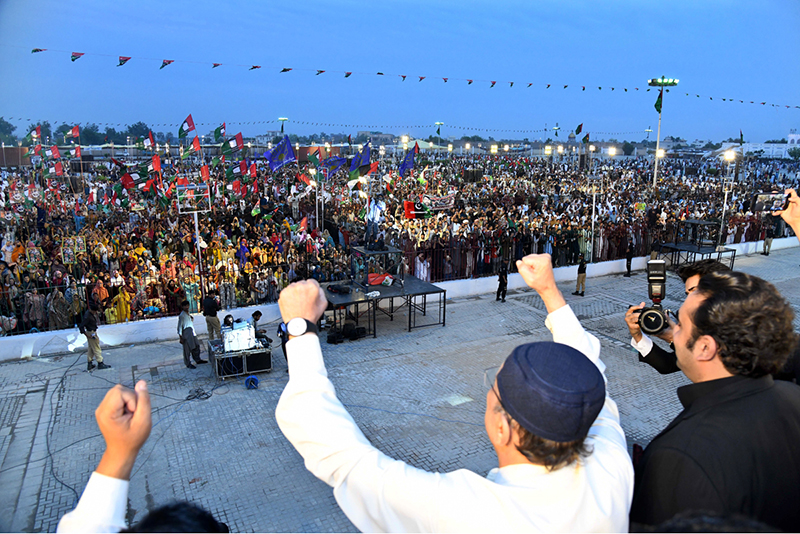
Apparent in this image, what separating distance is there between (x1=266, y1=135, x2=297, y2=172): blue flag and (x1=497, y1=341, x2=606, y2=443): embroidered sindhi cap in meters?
17.3

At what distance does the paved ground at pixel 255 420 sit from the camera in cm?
633

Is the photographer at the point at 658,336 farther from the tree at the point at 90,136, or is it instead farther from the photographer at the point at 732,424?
the tree at the point at 90,136

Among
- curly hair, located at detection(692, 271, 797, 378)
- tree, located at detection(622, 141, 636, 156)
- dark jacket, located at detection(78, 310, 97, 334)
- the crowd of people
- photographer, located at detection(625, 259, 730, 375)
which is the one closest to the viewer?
curly hair, located at detection(692, 271, 797, 378)

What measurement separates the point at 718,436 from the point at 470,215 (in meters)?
20.8

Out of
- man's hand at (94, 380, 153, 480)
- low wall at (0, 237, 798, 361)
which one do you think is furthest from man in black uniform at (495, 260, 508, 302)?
man's hand at (94, 380, 153, 480)

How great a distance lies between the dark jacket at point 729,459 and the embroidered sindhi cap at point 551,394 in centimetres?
58

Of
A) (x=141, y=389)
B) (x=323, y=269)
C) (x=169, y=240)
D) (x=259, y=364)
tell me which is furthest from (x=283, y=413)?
(x=169, y=240)

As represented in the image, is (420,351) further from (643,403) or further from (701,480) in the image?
(701,480)

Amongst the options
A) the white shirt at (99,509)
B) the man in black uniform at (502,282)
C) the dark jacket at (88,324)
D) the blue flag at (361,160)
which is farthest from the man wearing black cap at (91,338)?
the man in black uniform at (502,282)

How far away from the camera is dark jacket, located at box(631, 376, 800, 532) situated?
1.81m

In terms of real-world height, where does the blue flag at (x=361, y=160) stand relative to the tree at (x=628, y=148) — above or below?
below

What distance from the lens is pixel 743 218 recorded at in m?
22.6

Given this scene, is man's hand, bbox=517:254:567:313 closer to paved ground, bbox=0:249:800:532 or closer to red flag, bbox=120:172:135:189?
paved ground, bbox=0:249:800:532

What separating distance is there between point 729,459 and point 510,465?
2.81 feet
